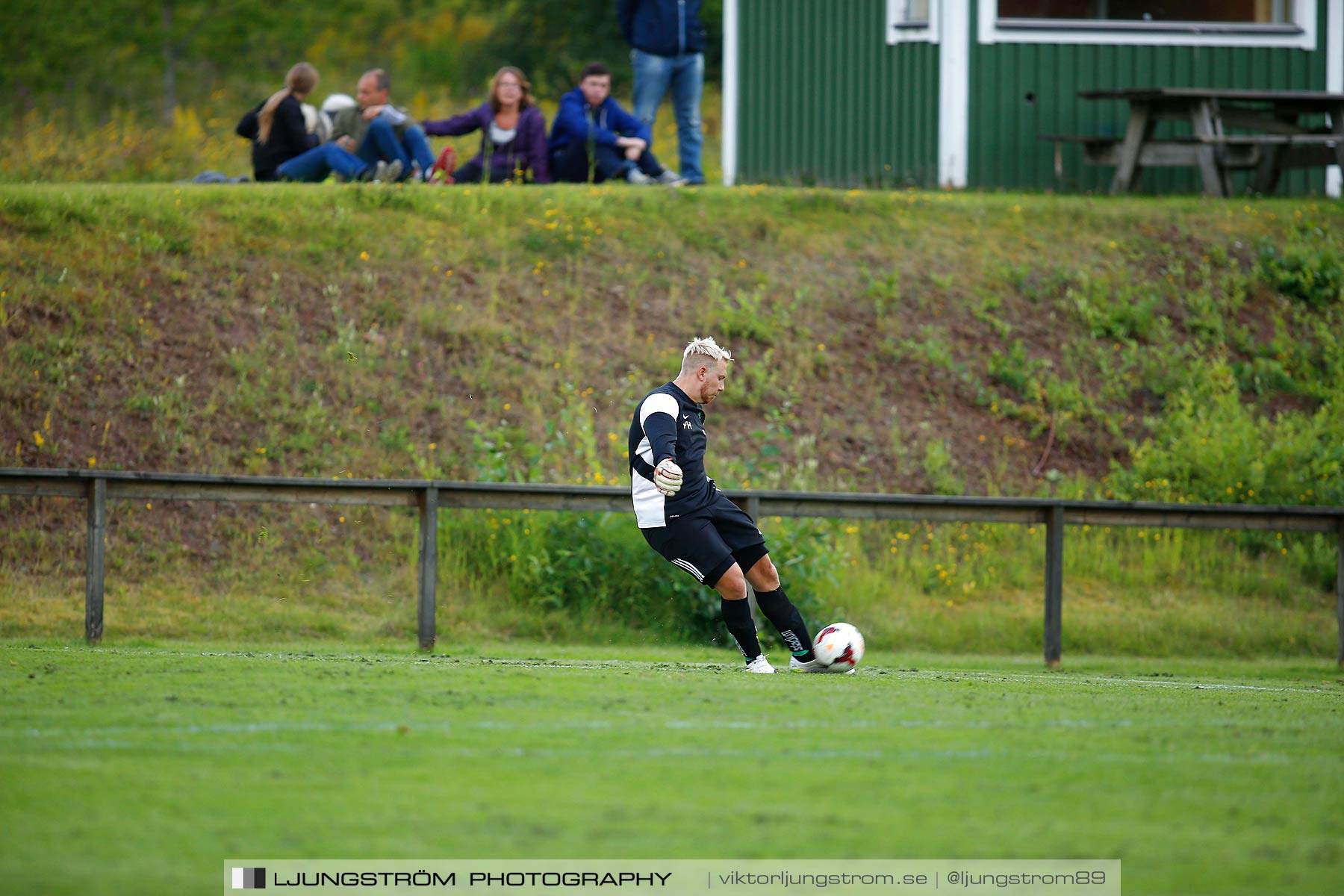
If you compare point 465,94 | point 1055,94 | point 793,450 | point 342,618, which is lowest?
point 342,618

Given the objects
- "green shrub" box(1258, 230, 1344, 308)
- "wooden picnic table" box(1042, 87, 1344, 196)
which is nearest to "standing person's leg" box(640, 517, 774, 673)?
"green shrub" box(1258, 230, 1344, 308)

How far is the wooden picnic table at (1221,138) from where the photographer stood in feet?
63.9

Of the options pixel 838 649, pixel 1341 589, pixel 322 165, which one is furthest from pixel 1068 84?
pixel 838 649

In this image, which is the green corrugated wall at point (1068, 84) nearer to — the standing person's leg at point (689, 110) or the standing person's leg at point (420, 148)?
the standing person's leg at point (689, 110)

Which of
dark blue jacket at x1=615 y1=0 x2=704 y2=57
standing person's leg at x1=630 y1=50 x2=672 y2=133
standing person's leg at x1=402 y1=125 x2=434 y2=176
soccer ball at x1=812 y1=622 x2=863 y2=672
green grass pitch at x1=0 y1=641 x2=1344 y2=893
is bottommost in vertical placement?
soccer ball at x1=812 y1=622 x2=863 y2=672

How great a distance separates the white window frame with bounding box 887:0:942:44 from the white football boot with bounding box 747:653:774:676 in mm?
12879

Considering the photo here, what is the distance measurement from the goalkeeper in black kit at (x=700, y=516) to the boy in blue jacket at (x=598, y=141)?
33.4 ft

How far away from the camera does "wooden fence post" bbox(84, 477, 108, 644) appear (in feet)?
36.0

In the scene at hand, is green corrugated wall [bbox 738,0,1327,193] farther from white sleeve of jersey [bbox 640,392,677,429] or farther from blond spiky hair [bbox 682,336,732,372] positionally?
white sleeve of jersey [bbox 640,392,677,429]

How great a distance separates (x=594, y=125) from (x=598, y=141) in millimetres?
196

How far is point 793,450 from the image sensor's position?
51.8 feet

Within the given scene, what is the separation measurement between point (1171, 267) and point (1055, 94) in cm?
332

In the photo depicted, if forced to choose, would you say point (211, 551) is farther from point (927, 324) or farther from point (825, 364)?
point (927, 324)

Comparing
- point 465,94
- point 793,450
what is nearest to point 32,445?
point 793,450
